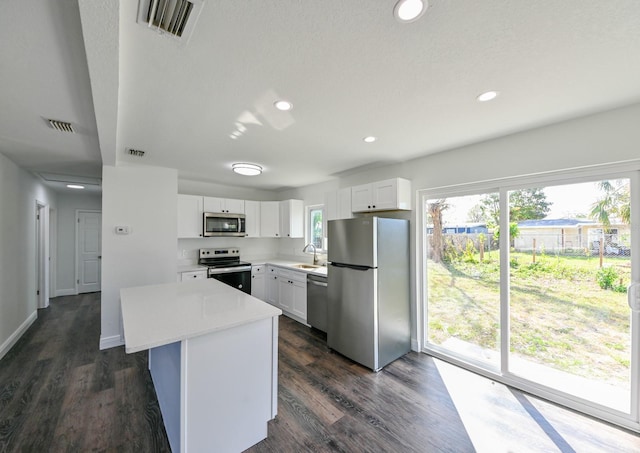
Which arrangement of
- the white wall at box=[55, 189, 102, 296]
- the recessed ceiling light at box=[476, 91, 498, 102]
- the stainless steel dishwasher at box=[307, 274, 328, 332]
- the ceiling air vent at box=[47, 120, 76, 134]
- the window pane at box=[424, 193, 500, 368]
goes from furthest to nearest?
the white wall at box=[55, 189, 102, 296], the stainless steel dishwasher at box=[307, 274, 328, 332], the window pane at box=[424, 193, 500, 368], the ceiling air vent at box=[47, 120, 76, 134], the recessed ceiling light at box=[476, 91, 498, 102]

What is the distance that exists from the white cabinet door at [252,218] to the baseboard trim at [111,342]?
2.40 metres

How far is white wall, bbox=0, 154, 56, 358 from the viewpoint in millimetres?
3118

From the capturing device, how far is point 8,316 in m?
3.26

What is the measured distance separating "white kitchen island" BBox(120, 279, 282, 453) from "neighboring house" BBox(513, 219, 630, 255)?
246 cm

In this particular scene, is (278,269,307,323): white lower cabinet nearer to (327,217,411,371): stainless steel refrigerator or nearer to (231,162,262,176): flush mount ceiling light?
(327,217,411,371): stainless steel refrigerator

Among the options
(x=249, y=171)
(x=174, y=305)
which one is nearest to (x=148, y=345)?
(x=174, y=305)

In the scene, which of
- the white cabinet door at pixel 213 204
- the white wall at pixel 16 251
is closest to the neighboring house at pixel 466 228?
the white cabinet door at pixel 213 204

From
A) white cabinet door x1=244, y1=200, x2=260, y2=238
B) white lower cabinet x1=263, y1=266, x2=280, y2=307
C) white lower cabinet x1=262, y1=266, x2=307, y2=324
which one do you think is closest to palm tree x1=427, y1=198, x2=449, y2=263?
white lower cabinet x1=262, y1=266, x2=307, y2=324

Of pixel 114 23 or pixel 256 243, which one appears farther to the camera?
pixel 256 243

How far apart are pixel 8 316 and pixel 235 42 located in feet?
14.8

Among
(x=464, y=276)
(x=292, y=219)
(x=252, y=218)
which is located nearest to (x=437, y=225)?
(x=464, y=276)

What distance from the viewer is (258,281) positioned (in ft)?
15.5

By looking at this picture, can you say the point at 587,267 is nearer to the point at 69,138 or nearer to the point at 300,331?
the point at 300,331

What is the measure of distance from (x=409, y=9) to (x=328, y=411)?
266cm
